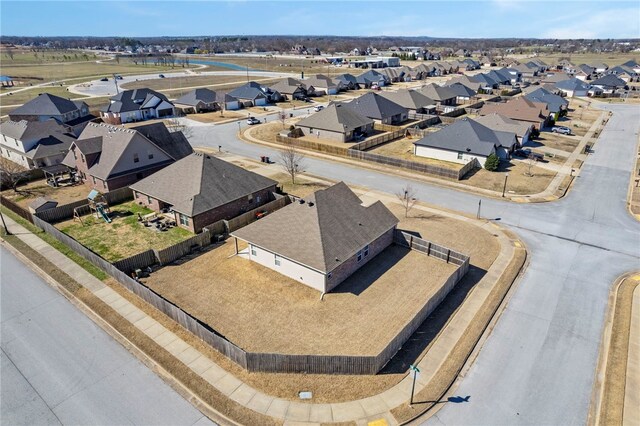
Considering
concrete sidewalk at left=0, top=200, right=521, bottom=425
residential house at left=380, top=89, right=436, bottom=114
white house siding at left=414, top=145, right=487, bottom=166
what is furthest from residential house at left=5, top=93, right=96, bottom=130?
residential house at left=380, top=89, right=436, bottom=114

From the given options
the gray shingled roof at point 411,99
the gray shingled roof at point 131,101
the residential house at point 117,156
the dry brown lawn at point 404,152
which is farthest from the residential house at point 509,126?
the gray shingled roof at point 131,101

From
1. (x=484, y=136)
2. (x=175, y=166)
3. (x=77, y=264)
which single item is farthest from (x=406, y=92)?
(x=77, y=264)

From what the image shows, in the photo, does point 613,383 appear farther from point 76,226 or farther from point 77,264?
point 76,226

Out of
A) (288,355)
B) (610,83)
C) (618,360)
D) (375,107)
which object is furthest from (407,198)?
(610,83)

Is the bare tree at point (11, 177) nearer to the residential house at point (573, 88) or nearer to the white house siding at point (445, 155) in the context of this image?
the white house siding at point (445, 155)

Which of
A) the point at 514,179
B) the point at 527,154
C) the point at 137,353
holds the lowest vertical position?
the point at 137,353

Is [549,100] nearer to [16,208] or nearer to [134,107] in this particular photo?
[134,107]

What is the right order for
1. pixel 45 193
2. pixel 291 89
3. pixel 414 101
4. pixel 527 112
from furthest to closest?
pixel 291 89 → pixel 414 101 → pixel 527 112 → pixel 45 193
